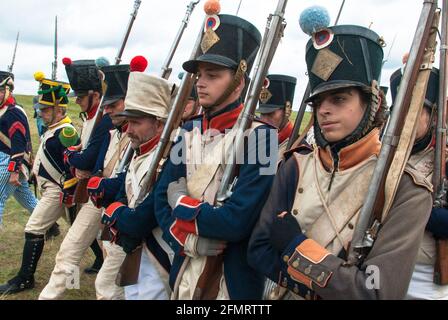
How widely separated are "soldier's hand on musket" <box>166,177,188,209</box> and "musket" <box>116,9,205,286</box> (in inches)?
24.3

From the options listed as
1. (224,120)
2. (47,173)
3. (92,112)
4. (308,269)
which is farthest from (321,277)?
(47,173)

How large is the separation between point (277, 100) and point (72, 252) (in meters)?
3.08

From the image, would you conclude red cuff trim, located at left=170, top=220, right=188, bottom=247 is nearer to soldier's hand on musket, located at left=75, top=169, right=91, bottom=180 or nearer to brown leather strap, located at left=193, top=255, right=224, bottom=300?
brown leather strap, located at left=193, top=255, right=224, bottom=300

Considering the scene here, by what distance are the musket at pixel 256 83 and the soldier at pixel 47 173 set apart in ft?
11.9

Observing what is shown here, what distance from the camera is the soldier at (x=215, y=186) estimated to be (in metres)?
2.64

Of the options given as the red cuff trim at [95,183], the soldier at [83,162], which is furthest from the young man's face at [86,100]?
the red cuff trim at [95,183]

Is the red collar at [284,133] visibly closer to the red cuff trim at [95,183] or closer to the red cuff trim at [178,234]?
the red cuff trim at [95,183]

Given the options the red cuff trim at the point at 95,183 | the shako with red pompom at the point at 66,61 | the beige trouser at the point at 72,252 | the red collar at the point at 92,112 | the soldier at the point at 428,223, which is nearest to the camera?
the soldier at the point at 428,223

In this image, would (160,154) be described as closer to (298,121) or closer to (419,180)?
(298,121)

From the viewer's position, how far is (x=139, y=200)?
Answer: 11.9ft

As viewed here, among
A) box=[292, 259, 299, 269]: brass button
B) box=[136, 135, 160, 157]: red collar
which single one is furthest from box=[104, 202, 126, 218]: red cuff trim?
box=[292, 259, 299, 269]: brass button

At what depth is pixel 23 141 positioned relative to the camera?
6645mm
